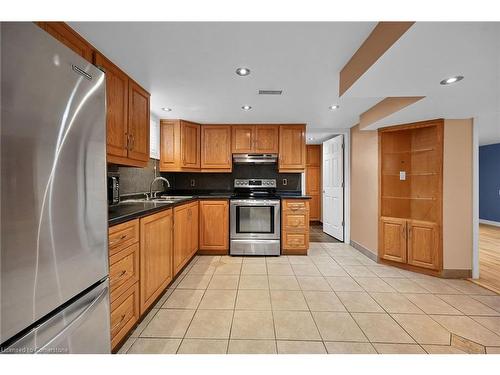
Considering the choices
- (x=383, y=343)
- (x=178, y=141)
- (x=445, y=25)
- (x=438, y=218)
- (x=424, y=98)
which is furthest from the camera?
(x=178, y=141)

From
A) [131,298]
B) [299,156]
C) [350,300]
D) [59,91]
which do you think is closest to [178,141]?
[299,156]

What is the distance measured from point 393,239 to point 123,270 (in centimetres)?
330

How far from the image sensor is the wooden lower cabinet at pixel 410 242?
2748mm

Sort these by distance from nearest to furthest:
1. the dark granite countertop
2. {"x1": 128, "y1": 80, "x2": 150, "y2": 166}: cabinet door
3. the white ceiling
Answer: the white ceiling < the dark granite countertop < {"x1": 128, "y1": 80, "x2": 150, "y2": 166}: cabinet door

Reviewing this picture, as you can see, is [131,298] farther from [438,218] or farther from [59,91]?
[438,218]

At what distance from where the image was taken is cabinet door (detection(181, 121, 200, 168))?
139 inches

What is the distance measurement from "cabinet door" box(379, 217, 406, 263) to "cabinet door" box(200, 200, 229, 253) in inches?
91.6

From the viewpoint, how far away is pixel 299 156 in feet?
12.4

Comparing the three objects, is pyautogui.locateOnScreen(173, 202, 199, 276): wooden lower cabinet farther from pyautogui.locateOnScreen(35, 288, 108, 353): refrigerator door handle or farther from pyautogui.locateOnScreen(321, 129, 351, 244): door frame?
pyautogui.locateOnScreen(321, 129, 351, 244): door frame

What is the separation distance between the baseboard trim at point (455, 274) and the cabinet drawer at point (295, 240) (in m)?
1.71

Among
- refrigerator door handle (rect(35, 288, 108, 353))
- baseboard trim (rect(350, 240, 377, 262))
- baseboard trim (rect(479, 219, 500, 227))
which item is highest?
refrigerator door handle (rect(35, 288, 108, 353))

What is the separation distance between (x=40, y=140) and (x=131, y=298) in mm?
1293

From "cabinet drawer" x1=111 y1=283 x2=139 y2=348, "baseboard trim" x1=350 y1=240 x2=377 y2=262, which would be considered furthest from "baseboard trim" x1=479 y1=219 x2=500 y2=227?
"cabinet drawer" x1=111 y1=283 x2=139 y2=348

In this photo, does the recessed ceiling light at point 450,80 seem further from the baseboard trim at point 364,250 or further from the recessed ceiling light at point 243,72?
the baseboard trim at point 364,250
